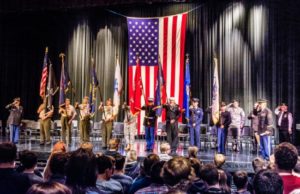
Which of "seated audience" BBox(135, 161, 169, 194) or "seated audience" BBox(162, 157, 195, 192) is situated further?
"seated audience" BBox(135, 161, 169, 194)

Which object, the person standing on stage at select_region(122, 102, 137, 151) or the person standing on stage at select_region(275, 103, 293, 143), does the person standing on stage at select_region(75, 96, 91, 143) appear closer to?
the person standing on stage at select_region(122, 102, 137, 151)

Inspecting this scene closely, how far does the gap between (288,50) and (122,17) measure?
24.2ft

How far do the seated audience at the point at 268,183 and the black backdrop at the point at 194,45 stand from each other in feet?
40.0

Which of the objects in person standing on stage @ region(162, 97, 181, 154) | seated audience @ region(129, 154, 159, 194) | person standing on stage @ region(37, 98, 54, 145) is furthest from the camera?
person standing on stage @ region(37, 98, 54, 145)

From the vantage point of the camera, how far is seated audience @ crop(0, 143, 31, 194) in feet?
9.59

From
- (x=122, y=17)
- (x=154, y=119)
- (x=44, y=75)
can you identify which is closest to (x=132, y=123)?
(x=154, y=119)

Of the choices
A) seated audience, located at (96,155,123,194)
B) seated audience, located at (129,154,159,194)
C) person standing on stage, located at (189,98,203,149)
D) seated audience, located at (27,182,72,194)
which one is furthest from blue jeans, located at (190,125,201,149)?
seated audience, located at (27,182,72,194)

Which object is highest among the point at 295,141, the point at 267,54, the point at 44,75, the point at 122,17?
the point at 122,17

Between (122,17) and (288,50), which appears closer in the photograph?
(288,50)

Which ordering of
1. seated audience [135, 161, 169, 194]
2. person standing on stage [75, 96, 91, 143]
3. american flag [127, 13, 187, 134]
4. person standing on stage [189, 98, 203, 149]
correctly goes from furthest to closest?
american flag [127, 13, 187, 134]
person standing on stage [75, 96, 91, 143]
person standing on stage [189, 98, 203, 149]
seated audience [135, 161, 169, 194]

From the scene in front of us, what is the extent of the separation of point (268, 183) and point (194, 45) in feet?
46.4

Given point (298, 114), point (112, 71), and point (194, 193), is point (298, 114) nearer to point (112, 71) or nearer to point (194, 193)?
point (112, 71)

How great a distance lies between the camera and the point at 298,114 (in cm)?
1402

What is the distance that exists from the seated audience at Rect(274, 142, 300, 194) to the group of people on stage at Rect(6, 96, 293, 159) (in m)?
7.70
